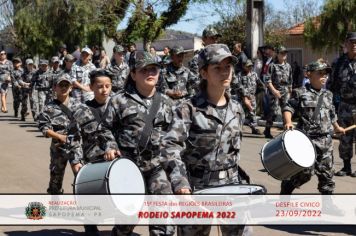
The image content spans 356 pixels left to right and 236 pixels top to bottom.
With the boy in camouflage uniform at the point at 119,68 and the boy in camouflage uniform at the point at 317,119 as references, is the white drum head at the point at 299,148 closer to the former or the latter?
the boy in camouflage uniform at the point at 317,119

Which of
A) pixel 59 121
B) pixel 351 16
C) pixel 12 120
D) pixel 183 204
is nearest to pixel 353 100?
pixel 59 121

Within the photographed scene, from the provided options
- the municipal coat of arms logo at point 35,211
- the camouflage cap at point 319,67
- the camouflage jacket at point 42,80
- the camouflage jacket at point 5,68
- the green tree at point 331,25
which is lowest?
the municipal coat of arms logo at point 35,211

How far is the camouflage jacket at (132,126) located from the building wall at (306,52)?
2565cm

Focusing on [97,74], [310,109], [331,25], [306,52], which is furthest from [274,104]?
[306,52]

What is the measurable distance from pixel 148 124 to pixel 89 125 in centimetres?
132

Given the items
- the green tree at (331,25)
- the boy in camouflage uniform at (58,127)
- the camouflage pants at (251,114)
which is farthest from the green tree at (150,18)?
the boy in camouflage uniform at (58,127)

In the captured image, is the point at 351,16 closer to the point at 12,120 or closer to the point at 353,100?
the point at 12,120

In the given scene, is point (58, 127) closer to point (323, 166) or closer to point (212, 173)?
point (323, 166)

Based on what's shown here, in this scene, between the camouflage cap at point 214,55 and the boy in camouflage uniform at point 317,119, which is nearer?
the camouflage cap at point 214,55

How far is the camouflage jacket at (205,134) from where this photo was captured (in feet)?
14.7

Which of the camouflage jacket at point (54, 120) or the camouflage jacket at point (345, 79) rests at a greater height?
the camouflage jacket at point (345, 79)

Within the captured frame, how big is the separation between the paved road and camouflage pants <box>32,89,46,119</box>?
0.59 meters

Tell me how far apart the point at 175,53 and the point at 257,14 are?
760cm

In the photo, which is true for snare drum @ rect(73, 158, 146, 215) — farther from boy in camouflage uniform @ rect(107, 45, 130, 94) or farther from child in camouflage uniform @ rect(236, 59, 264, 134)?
child in camouflage uniform @ rect(236, 59, 264, 134)
